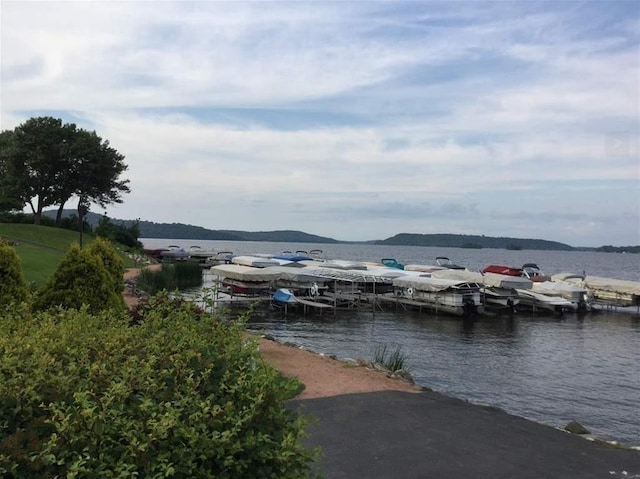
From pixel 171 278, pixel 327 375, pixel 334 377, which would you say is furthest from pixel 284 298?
pixel 334 377

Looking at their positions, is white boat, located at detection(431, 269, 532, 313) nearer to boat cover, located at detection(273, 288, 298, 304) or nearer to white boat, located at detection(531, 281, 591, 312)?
white boat, located at detection(531, 281, 591, 312)

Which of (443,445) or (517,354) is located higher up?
(443,445)

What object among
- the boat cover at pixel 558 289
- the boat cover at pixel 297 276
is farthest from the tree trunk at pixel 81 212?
the boat cover at pixel 558 289

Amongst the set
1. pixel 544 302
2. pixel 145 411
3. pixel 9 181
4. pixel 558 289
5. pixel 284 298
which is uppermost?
pixel 9 181

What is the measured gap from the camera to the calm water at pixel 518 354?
1471cm

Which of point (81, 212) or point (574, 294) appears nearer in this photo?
point (574, 294)

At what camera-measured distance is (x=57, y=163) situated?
6391 cm

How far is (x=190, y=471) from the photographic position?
3.04 meters

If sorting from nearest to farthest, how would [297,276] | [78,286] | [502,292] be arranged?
[78,286] < [297,276] < [502,292]

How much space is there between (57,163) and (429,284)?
4735cm

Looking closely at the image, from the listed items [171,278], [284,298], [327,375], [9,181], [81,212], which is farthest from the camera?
[9,181]

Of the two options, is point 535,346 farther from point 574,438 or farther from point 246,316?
point 246,316

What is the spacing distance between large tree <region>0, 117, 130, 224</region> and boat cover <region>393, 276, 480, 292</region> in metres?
39.9

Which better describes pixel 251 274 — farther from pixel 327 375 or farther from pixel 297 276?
pixel 327 375
